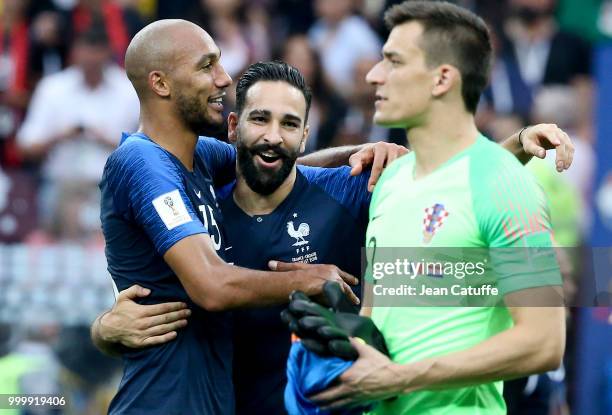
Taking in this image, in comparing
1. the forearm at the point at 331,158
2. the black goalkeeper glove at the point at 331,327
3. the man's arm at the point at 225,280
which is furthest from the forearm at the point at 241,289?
the forearm at the point at 331,158

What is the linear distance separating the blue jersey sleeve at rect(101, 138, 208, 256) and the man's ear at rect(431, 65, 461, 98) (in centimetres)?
123

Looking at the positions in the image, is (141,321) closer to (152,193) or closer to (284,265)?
(152,193)

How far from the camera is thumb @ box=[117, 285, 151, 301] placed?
196 inches

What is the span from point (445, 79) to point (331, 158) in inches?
69.5

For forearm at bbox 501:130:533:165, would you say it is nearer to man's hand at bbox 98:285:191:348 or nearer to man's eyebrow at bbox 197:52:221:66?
man's eyebrow at bbox 197:52:221:66

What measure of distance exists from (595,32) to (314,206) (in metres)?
5.47

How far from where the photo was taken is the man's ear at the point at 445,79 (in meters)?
4.19

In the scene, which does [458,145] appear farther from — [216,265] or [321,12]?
[321,12]

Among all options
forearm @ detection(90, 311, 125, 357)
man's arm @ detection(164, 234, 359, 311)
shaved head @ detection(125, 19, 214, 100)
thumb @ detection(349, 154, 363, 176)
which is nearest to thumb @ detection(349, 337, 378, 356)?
man's arm @ detection(164, 234, 359, 311)

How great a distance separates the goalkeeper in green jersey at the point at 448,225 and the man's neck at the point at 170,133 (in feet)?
Result: 3.70

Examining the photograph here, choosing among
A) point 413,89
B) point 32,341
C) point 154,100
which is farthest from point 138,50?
point 32,341

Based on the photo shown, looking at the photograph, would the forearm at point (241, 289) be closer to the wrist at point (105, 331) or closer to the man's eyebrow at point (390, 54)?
the wrist at point (105, 331)

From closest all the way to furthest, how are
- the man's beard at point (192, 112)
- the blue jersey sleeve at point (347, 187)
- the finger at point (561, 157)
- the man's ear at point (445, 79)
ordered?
the man's ear at point (445, 79) → the finger at point (561, 157) → the man's beard at point (192, 112) → the blue jersey sleeve at point (347, 187)

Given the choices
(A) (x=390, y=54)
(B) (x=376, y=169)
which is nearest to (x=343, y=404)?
(A) (x=390, y=54)
